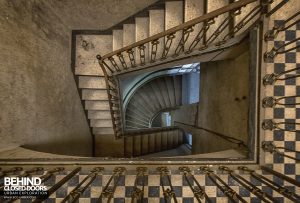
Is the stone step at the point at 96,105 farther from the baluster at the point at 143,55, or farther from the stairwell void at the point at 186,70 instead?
the baluster at the point at 143,55

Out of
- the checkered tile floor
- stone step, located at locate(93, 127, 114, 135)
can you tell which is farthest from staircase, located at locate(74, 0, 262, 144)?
the checkered tile floor

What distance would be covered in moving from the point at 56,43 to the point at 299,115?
11.8 feet

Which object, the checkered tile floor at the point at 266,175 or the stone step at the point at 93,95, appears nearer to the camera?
the checkered tile floor at the point at 266,175

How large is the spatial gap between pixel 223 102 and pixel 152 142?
321cm

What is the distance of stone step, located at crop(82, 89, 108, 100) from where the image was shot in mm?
4285

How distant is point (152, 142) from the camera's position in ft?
19.9

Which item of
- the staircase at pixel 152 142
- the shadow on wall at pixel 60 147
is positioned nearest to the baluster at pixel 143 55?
the shadow on wall at pixel 60 147

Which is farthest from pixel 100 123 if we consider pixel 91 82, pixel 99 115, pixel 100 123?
pixel 91 82

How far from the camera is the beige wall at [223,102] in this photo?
2721 millimetres

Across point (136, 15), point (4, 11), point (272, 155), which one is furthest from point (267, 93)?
point (4, 11)

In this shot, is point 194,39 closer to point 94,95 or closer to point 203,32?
point 203,32

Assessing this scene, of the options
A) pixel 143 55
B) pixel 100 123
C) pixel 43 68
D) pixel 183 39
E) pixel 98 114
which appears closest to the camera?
pixel 183 39

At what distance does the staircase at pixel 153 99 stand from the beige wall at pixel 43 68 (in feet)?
11.0

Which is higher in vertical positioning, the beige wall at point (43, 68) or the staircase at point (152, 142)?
the beige wall at point (43, 68)
